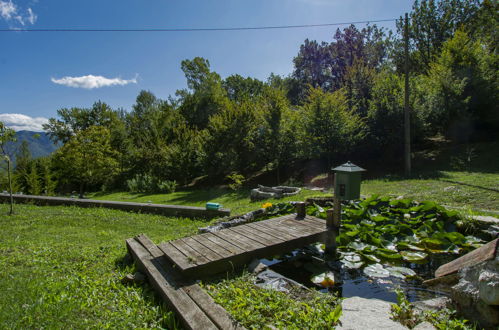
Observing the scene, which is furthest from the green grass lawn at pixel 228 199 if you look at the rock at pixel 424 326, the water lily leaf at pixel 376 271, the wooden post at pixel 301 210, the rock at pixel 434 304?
the rock at pixel 424 326

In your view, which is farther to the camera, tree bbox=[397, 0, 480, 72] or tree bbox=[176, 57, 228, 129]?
tree bbox=[176, 57, 228, 129]

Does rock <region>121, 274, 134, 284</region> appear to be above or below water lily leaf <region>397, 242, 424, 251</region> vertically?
below

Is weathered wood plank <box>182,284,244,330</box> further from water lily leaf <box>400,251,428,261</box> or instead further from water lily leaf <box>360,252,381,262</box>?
water lily leaf <box>400,251,428,261</box>

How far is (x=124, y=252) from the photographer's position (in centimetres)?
469

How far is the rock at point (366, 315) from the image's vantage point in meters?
2.41

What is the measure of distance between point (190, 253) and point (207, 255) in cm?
22

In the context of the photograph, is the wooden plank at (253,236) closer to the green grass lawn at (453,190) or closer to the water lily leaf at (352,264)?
the water lily leaf at (352,264)

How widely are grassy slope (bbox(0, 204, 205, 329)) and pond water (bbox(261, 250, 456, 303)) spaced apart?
1.91 metres

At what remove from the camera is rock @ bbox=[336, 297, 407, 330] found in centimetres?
241

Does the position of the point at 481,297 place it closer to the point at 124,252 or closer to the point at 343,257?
the point at 343,257

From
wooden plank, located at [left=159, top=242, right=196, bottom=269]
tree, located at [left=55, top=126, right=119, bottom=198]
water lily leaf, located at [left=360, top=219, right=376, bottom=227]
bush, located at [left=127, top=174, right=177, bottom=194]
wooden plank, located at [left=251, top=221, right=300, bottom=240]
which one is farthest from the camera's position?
tree, located at [left=55, top=126, right=119, bottom=198]

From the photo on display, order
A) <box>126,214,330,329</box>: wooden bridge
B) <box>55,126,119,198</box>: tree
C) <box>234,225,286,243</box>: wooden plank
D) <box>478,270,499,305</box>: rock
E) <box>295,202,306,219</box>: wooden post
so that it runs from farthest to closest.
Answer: <box>55,126,119,198</box>: tree < <box>295,202,306,219</box>: wooden post < <box>234,225,286,243</box>: wooden plank < <box>126,214,330,329</box>: wooden bridge < <box>478,270,499,305</box>: rock

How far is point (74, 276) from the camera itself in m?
3.66

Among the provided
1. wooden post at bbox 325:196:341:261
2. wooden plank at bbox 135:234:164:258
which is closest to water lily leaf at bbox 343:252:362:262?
wooden post at bbox 325:196:341:261
